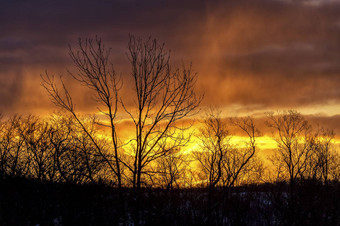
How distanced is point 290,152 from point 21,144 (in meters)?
41.0

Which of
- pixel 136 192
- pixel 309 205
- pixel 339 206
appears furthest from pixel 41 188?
pixel 339 206

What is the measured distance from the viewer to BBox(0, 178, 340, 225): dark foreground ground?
28.7m

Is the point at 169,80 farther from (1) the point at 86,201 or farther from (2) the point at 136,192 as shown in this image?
(1) the point at 86,201

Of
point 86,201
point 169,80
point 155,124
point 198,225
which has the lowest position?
point 198,225

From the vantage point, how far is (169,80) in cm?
1675

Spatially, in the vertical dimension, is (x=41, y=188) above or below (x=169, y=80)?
below

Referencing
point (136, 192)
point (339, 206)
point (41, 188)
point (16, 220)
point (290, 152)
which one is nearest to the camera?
point (136, 192)


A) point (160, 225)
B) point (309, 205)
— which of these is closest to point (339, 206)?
point (309, 205)

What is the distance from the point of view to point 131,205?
55.9 ft

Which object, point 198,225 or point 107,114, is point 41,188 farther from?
Result: point 107,114

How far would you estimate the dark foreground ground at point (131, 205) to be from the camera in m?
28.7

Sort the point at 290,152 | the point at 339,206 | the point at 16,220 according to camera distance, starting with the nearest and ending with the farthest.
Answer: the point at 16,220
the point at 339,206
the point at 290,152

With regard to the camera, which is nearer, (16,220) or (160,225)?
(160,225)

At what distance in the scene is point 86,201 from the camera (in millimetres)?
30047
